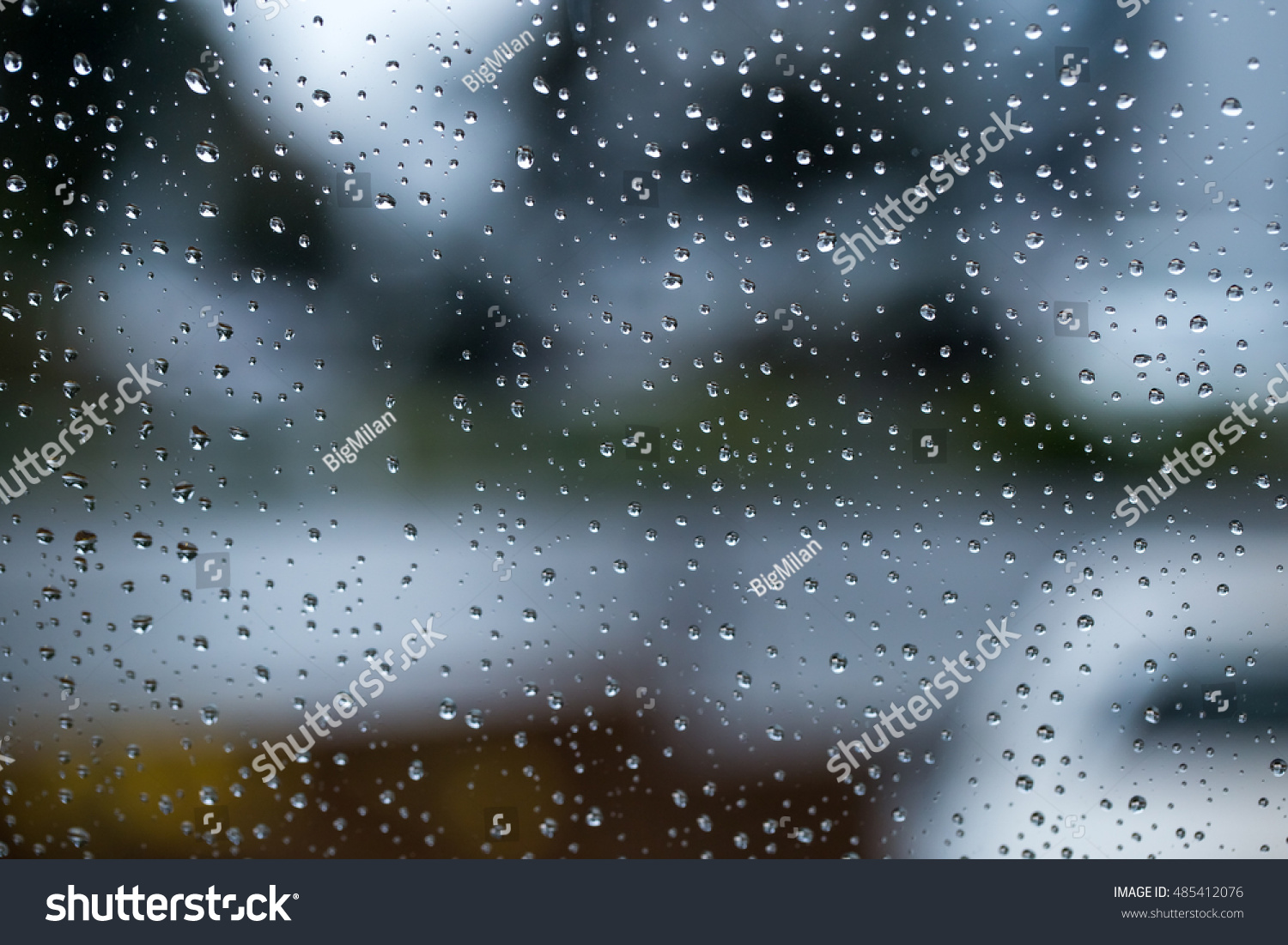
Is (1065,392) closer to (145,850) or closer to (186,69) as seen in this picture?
(186,69)

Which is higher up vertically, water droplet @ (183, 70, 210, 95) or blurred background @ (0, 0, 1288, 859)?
water droplet @ (183, 70, 210, 95)

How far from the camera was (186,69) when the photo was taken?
789 millimetres

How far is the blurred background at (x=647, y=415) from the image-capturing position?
781 millimetres

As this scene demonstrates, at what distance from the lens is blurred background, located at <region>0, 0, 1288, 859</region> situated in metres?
0.78

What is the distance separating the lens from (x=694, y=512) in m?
0.82

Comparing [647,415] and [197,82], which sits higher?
[197,82]

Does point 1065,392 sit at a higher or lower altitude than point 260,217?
lower

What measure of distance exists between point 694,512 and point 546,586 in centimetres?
21

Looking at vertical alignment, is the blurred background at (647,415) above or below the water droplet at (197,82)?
below

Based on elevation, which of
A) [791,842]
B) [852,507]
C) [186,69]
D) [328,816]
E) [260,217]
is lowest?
[791,842]

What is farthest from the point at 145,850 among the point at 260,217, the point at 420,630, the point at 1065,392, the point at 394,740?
the point at 1065,392

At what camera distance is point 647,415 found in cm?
81

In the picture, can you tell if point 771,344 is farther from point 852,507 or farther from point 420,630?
point 420,630

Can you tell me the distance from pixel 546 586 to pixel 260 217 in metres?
0.57
